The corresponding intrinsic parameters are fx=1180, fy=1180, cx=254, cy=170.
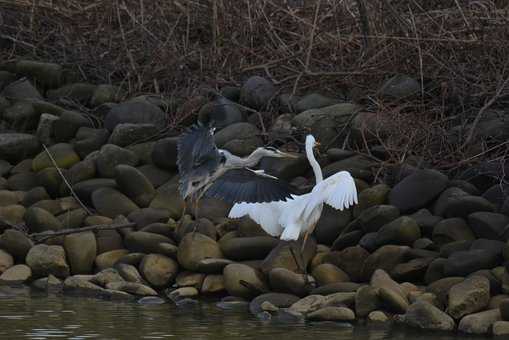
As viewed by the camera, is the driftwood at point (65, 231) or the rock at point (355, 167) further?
the rock at point (355, 167)

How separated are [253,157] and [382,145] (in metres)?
1.37

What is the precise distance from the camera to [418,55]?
13.0m

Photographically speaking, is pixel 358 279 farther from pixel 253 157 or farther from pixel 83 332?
pixel 83 332

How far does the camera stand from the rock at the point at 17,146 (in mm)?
13531

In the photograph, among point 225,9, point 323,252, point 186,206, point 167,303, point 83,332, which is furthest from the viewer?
point 225,9

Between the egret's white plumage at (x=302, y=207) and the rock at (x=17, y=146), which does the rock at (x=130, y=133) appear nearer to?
the rock at (x=17, y=146)

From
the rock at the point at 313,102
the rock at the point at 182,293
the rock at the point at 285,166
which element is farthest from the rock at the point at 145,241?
the rock at the point at 313,102

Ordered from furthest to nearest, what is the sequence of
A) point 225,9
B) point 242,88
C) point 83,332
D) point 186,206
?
point 225,9
point 242,88
point 186,206
point 83,332

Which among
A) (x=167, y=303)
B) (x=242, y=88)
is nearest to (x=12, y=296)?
(x=167, y=303)

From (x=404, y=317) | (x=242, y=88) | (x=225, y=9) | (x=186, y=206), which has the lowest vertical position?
(x=404, y=317)

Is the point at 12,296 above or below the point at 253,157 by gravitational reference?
below

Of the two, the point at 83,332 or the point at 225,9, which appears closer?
the point at 83,332

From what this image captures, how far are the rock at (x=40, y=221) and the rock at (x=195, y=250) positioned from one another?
1522 millimetres

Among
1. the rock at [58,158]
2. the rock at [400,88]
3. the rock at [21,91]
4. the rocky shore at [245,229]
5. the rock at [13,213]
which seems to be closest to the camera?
the rocky shore at [245,229]
